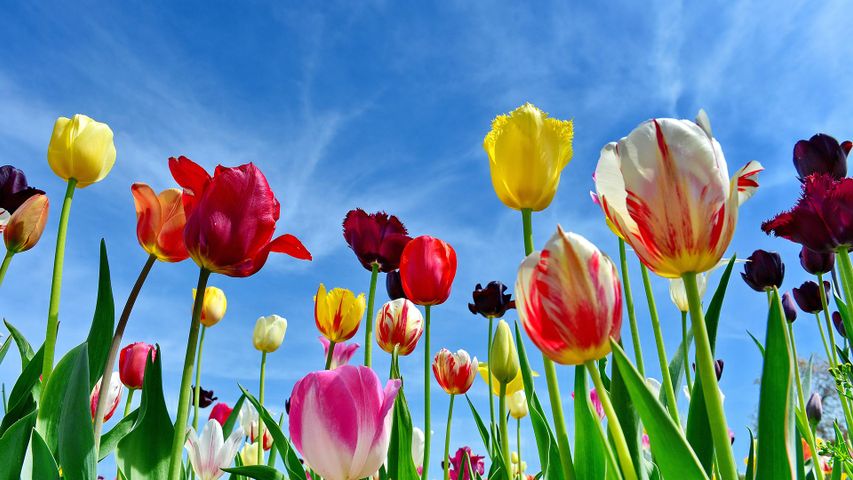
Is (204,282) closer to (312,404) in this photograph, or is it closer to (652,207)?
(312,404)

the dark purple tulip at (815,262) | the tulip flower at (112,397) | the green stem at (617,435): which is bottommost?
the green stem at (617,435)

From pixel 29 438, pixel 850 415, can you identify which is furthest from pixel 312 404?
pixel 850 415

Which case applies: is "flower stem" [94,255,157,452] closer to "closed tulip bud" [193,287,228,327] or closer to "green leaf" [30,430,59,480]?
"green leaf" [30,430,59,480]

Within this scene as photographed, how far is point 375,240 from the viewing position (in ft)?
8.96

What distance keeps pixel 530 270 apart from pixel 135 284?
1151 millimetres

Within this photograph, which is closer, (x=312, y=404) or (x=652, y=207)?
(x=652, y=207)

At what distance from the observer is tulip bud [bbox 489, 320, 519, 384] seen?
2.34 m

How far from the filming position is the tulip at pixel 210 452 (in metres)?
2.85

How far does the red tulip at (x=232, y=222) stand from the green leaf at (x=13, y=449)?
A: 0.69m

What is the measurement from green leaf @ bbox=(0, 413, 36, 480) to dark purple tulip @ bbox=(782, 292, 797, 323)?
415cm

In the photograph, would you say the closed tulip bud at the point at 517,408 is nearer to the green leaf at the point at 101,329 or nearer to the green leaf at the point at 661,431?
the green leaf at the point at 101,329

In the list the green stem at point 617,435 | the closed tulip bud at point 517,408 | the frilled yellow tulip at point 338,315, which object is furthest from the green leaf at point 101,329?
the closed tulip bud at point 517,408

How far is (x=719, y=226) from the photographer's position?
3.31 ft

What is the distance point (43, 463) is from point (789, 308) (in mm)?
4281
